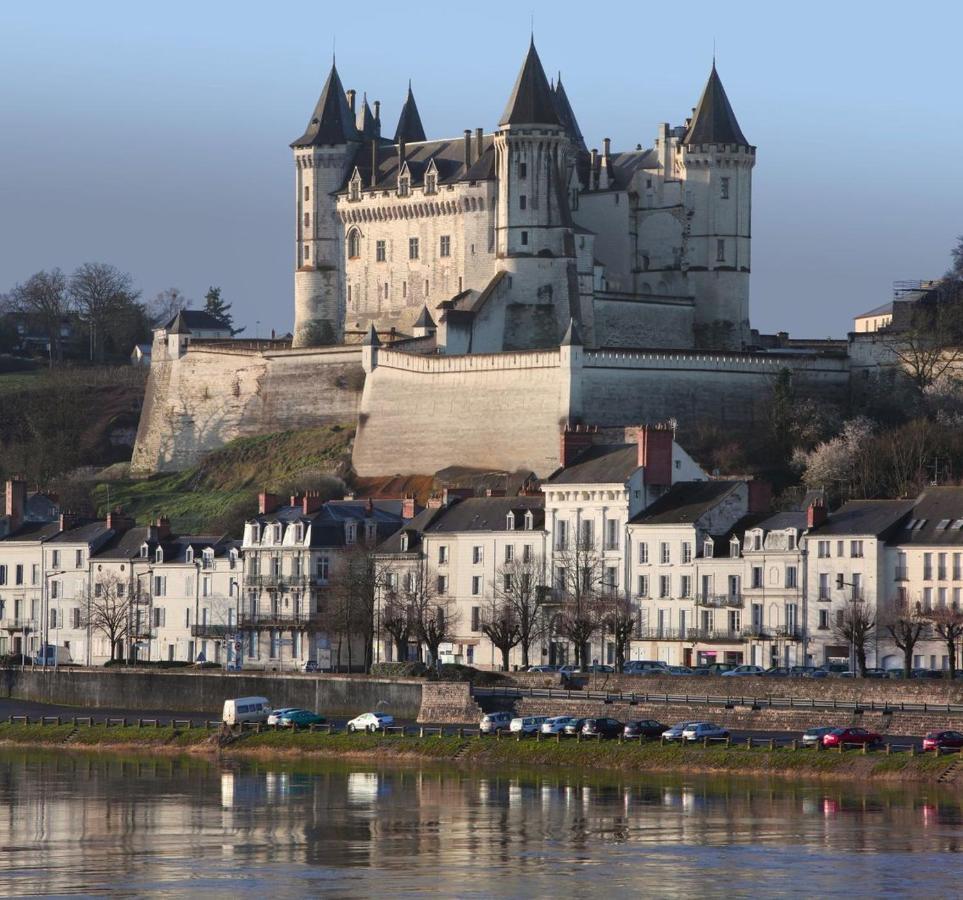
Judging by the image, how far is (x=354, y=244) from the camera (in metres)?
121

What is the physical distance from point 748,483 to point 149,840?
1108 inches

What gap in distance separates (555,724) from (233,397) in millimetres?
62374

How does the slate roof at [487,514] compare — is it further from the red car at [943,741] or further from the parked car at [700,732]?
the red car at [943,741]

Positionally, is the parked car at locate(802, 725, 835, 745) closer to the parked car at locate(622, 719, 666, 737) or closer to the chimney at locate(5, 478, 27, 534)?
the parked car at locate(622, 719, 666, 737)

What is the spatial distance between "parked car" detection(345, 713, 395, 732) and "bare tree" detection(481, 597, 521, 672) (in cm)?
791

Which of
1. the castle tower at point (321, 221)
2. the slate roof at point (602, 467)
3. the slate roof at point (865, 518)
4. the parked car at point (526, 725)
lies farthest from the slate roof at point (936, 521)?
the castle tower at point (321, 221)

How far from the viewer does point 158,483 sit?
11869 centimetres

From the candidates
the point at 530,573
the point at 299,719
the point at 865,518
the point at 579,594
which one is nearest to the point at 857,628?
the point at 865,518

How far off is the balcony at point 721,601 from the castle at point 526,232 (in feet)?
123

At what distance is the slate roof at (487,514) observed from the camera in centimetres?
7669

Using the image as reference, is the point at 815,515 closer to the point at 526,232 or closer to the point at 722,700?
the point at 722,700

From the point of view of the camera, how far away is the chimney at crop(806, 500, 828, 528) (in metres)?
70.6

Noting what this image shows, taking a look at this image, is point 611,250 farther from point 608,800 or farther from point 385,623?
point 608,800

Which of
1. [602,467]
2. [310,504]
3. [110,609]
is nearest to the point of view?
[602,467]
